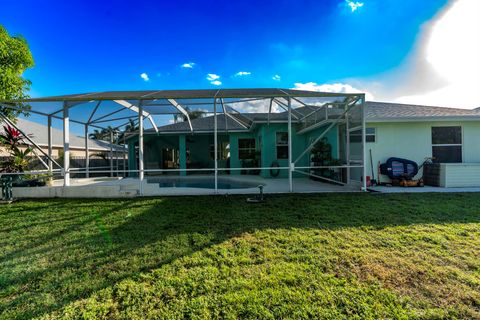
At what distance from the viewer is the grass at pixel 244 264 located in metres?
2.19

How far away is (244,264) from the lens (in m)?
2.98

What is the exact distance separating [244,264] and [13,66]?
46.6 ft

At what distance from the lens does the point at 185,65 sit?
1586 cm

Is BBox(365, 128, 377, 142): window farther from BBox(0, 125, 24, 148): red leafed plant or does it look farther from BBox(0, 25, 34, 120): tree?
BBox(0, 25, 34, 120): tree

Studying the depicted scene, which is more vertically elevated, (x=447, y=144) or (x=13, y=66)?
(x=13, y=66)

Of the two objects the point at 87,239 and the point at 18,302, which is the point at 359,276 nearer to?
the point at 18,302

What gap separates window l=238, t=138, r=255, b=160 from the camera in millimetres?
14391

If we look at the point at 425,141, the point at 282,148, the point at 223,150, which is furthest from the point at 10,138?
the point at 425,141

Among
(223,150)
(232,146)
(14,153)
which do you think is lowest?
(14,153)

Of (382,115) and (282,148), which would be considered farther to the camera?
(282,148)

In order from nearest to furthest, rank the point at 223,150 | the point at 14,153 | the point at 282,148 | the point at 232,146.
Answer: the point at 14,153, the point at 282,148, the point at 232,146, the point at 223,150

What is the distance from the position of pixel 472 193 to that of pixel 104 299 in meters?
9.60

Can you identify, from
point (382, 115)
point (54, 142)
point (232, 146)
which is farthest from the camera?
point (54, 142)

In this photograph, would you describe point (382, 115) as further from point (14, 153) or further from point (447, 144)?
point (14, 153)
